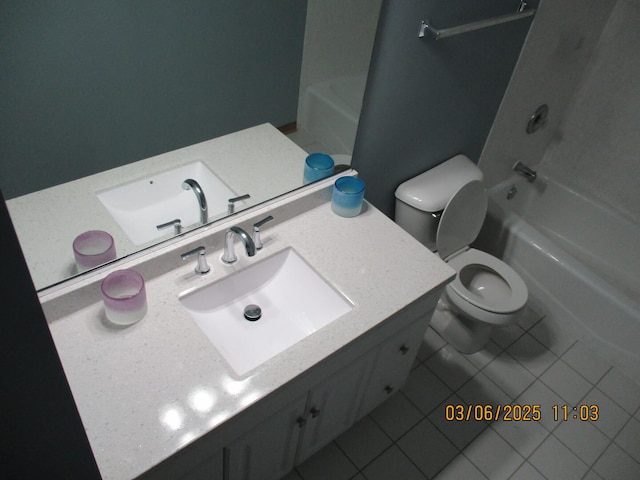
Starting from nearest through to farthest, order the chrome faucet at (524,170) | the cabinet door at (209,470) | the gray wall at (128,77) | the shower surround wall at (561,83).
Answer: the gray wall at (128,77) → the cabinet door at (209,470) → the shower surround wall at (561,83) → the chrome faucet at (524,170)

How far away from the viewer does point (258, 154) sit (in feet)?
5.16

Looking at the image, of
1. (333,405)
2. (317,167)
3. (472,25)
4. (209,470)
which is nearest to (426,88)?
(472,25)

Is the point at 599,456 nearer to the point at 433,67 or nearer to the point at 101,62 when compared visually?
the point at 433,67

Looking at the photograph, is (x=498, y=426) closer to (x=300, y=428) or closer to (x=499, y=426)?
→ (x=499, y=426)

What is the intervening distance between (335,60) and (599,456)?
1.86m

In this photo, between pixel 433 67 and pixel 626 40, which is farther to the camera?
pixel 626 40

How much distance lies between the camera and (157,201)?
1428 millimetres

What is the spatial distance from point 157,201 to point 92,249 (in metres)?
0.22

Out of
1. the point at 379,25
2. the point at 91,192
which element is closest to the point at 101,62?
the point at 91,192

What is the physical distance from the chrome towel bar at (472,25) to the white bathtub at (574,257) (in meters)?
1.03

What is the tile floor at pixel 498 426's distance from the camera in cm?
196

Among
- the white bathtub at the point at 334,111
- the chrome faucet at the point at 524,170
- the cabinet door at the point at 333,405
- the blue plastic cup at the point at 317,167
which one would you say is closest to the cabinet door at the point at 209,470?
the cabinet door at the point at 333,405

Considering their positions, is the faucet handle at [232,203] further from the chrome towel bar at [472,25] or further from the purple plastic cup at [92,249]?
the chrome towel bar at [472,25]

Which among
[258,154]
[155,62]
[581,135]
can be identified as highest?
[155,62]
